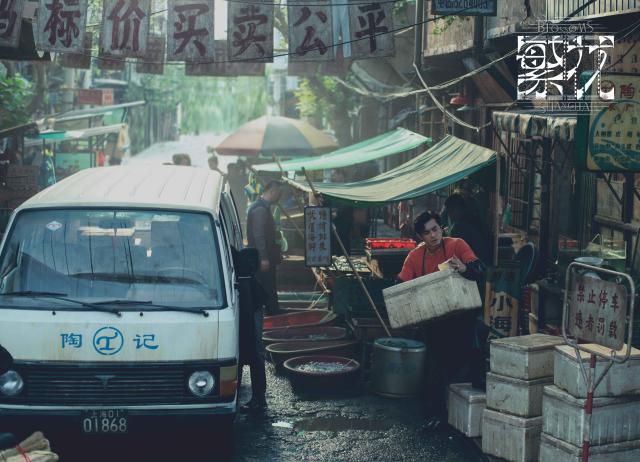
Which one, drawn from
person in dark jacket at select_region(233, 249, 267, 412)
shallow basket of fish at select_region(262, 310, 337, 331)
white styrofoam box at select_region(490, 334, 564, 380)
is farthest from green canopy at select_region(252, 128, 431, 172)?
white styrofoam box at select_region(490, 334, 564, 380)

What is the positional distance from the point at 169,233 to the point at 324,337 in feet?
14.5

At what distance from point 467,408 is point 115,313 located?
3.13 metres

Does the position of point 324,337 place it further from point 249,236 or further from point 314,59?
point 314,59

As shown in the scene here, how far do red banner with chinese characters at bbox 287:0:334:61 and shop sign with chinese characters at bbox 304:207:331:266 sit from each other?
2.93 m

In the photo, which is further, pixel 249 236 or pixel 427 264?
pixel 249 236

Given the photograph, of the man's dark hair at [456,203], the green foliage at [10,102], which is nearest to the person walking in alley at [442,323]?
the man's dark hair at [456,203]

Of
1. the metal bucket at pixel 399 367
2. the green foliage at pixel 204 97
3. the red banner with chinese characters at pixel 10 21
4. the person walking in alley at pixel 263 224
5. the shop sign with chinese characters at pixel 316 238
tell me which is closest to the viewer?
the metal bucket at pixel 399 367

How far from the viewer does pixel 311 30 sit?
46.6ft

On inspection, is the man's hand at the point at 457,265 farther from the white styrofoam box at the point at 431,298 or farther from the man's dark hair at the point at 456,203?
the man's dark hair at the point at 456,203

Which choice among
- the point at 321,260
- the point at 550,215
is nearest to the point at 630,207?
the point at 550,215

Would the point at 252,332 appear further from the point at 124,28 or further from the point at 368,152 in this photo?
the point at 368,152

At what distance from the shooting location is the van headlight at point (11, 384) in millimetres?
6973

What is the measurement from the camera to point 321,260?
1222cm

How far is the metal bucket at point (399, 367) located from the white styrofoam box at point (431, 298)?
2.46ft
